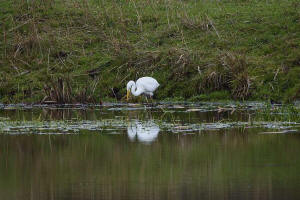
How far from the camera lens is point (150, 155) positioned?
11.8 meters

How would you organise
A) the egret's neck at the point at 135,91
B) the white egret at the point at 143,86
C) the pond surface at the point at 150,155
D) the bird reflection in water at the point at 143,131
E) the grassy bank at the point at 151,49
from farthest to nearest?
the grassy bank at the point at 151,49, the egret's neck at the point at 135,91, the white egret at the point at 143,86, the bird reflection in water at the point at 143,131, the pond surface at the point at 150,155

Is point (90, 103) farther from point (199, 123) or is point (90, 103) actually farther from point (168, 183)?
point (168, 183)

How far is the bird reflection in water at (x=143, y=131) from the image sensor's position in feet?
45.1

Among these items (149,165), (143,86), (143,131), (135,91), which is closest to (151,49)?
(135,91)

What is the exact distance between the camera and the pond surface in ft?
30.2

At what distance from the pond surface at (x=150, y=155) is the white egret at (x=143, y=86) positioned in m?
2.34

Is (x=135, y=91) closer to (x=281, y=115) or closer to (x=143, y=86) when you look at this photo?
(x=143, y=86)

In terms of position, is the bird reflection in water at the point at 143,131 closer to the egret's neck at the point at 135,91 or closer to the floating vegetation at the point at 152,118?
the floating vegetation at the point at 152,118

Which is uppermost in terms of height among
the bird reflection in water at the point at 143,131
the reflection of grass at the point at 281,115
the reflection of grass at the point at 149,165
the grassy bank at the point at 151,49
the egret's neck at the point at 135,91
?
the grassy bank at the point at 151,49

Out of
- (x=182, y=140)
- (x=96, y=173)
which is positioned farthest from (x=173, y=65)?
(x=96, y=173)

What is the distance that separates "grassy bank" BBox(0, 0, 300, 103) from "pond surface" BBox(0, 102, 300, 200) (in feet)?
8.63

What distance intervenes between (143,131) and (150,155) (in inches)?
114

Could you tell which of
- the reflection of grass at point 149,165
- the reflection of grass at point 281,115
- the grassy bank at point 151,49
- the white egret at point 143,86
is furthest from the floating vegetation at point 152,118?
the grassy bank at point 151,49

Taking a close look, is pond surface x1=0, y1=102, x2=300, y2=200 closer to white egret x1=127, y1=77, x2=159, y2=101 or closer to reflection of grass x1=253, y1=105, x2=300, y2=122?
reflection of grass x1=253, y1=105, x2=300, y2=122
